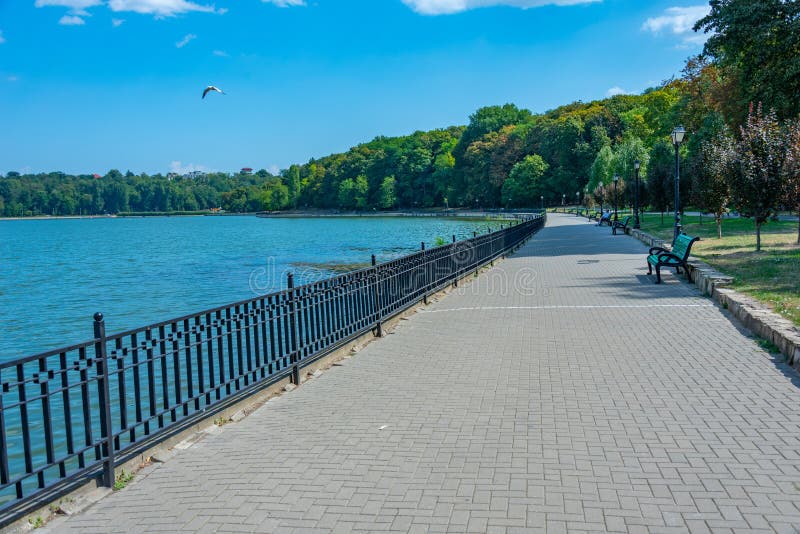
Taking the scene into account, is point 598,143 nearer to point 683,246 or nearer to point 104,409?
point 683,246

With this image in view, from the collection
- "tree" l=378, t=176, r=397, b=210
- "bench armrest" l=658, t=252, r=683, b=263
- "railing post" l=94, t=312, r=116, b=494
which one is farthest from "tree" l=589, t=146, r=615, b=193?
"railing post" l=94, t=312, r=116, b=494

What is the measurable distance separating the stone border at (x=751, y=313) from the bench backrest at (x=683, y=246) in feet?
1.14

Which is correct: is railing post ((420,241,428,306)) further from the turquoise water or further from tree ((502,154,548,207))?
tree ((502,154,548,207))

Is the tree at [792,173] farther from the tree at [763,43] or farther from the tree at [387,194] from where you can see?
the tree at [387,194]

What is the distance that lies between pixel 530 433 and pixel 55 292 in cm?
2822

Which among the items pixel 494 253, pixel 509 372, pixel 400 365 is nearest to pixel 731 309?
pixel 509 372

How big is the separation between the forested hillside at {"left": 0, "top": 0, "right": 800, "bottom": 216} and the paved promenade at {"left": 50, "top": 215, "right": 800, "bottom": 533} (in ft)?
68.1

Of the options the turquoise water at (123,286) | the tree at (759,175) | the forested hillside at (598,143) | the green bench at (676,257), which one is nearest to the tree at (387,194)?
the forested hillside at (598,143)

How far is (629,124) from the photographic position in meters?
102

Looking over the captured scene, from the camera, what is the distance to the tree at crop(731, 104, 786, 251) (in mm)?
19141

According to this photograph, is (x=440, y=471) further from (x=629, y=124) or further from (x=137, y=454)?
(x=629, y=124)

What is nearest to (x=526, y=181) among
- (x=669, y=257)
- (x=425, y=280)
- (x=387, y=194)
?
(x=387, y=194)

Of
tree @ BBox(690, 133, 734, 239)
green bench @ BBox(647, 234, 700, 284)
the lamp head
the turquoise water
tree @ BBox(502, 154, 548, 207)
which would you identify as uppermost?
tree @ BBox(502, 154, 548, 207)

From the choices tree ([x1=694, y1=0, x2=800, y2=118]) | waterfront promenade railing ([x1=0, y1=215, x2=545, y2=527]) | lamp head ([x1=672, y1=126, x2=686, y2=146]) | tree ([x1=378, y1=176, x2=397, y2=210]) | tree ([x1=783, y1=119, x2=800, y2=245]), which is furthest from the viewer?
tree ([x1=378, y1=176, x2=397, y2=210])
